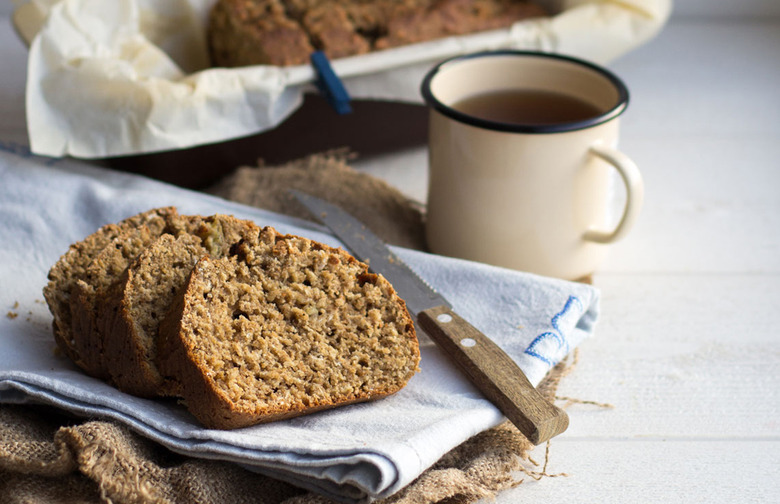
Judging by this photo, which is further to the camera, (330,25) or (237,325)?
(330,25)

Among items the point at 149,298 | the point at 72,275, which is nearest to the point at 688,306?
the point at 149,298

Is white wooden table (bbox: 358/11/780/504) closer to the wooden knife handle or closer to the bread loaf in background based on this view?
the wooden knife handle

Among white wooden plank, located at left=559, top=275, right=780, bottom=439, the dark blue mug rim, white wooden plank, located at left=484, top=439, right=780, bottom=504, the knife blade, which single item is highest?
the dark blue mug rim

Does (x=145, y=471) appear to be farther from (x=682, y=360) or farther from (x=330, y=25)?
(x=330, y=25)

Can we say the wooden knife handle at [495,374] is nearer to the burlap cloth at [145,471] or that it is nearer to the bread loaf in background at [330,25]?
the burlap cloth at [145,471]

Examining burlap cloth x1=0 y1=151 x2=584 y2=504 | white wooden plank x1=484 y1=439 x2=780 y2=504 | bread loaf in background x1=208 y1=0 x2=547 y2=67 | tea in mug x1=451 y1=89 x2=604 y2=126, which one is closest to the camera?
burlap cloth x1=0 y1=151 x2=584 y2=504

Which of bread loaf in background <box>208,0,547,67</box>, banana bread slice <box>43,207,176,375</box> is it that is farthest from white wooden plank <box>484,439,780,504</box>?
bread loaf in background <box>208,0,547,67</box>

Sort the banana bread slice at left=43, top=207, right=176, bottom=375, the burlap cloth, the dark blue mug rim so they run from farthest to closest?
the dark blue mug rim → the banana bread slice at left=43, top=207, right=176, bottom=375 → the burlap cloth
